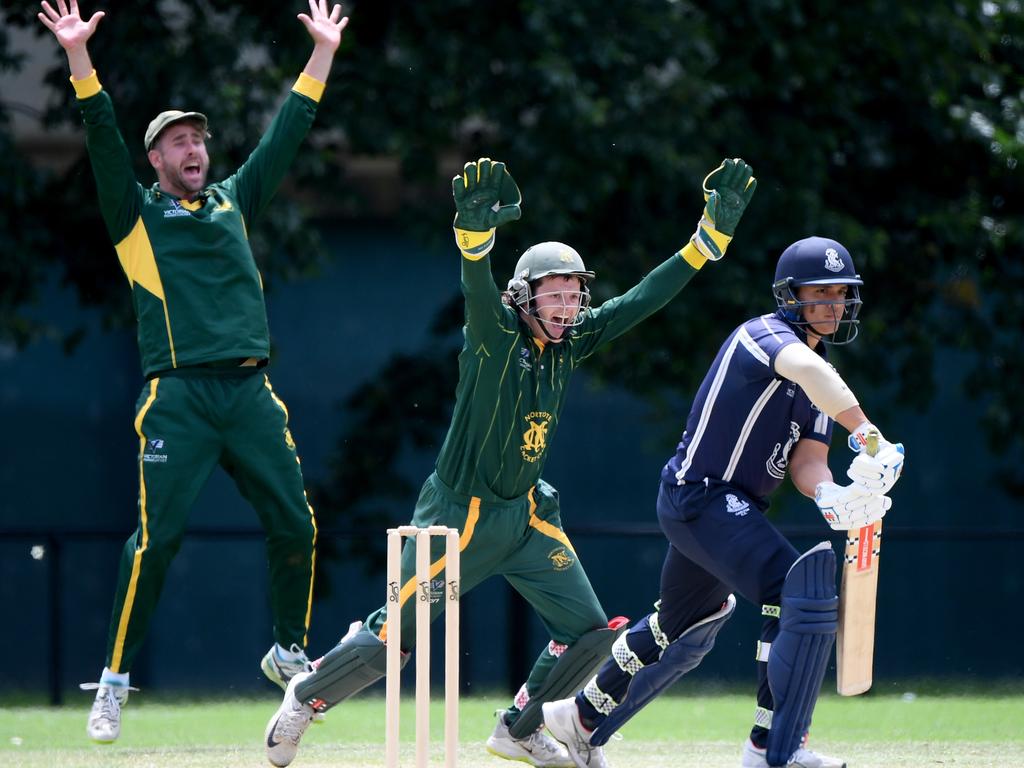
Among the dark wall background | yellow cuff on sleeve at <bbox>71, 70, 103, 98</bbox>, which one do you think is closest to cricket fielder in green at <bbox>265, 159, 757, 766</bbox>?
yellow cuff on sleeve at <bbox>71, 70, 103, 98</bbox>

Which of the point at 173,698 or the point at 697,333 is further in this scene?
the point at 697,333

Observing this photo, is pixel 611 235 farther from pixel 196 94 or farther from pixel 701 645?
pixel 701 645

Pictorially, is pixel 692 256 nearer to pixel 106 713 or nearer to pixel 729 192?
pixel 729 192

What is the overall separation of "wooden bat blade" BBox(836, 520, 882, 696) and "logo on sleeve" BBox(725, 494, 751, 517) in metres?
0.35

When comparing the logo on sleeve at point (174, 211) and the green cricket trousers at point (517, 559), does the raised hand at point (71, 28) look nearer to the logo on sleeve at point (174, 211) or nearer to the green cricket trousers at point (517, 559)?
the logo on sleeve at point (174, 211)

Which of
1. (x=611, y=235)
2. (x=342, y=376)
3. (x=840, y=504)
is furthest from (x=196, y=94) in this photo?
(x=840, y=504)

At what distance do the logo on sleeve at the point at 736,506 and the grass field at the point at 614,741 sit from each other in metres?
1.08

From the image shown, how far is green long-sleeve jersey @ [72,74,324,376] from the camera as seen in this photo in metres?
6.04

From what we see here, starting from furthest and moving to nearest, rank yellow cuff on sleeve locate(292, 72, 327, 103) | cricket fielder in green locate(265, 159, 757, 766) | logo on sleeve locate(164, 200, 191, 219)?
yellow cuff on sleeve locate(292, 72, 327, 103), logo on sleeve locate(164, 200, 191, 219), cricket fielder in green locate(265, 159, 757, 766)

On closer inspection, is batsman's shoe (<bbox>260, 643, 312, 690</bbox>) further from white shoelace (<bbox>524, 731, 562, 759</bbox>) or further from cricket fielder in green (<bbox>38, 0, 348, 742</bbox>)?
white shoelace (<bbox>524, 731, 562, 759</bbox>)

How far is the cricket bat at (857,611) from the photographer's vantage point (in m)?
5.21

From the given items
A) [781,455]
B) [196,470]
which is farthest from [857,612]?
[196,470]

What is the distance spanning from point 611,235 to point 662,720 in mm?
4095

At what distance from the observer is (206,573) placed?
13.3 metres
